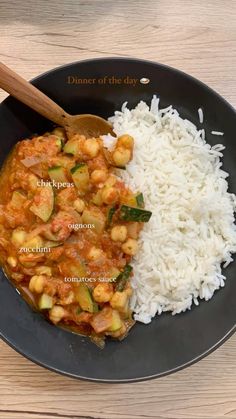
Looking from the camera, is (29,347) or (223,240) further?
(223,240)

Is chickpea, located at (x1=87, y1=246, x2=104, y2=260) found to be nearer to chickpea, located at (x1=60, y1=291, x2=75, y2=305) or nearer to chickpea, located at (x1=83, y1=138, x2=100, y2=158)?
chickpea, located at (x1=60, y1=291, x2=75, y2=305)

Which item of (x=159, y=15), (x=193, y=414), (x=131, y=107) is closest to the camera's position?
(x=193, y=414)

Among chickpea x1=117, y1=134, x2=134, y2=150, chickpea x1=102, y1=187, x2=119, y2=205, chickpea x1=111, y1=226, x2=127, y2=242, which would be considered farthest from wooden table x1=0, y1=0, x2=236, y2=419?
chickpea x1=102, y1=187, x2=119, y2=205

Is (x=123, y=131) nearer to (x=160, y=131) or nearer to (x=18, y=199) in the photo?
(x=160, y=131)

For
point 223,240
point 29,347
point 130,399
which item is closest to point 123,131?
point 223,240

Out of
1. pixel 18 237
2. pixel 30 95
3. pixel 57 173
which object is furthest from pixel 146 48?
pixel 18 237

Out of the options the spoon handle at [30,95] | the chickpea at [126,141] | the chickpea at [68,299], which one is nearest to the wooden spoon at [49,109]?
the spoon handle at [30,95]

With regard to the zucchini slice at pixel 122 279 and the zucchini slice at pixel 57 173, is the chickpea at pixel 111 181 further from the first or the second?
the zucchini slice at pixel 122 279
